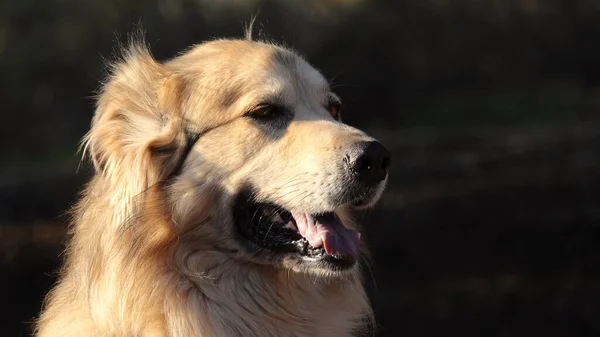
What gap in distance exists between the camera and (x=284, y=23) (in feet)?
45.7

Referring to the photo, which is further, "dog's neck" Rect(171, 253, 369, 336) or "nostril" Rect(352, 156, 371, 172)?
"dog's neck" Rect(171, 253, 369, 336)

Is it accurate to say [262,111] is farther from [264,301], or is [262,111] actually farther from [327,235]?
[264,301]

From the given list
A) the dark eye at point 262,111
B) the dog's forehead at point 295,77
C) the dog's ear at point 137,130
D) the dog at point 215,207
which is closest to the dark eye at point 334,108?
the dog's forehead at point 295,77

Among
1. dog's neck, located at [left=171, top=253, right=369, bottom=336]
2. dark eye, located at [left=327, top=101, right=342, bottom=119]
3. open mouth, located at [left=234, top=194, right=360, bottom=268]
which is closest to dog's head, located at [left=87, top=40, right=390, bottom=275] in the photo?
open mouth, located at [left=234, top=194, right=360, bottom=268]

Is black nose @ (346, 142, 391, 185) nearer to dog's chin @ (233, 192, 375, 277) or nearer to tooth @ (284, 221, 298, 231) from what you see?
dog's chin @ (233, 192, 375, 277)

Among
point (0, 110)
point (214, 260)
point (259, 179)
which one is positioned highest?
point (259, 179)

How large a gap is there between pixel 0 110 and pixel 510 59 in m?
7.99

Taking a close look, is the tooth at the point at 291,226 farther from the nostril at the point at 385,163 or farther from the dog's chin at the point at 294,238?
the nostril at the point at 385,163

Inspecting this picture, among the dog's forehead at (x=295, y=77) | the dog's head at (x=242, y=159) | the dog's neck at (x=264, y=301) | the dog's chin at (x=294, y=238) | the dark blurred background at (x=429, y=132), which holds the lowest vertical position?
the dark blurred background at (x=429, y=132)

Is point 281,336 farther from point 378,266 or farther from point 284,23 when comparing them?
point 284,23

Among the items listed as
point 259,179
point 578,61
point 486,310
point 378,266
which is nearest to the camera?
point 259,179

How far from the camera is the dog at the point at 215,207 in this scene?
157 inches

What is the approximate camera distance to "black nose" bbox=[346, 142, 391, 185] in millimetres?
3926

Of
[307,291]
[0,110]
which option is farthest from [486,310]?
[0,110]
